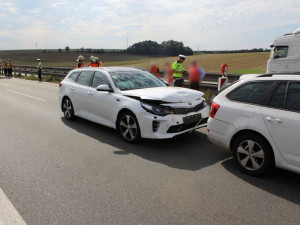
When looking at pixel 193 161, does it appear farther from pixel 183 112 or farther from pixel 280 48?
pixel 280 48

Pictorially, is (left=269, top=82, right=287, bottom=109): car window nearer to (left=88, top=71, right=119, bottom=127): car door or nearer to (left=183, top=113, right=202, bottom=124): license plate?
(left=183, top=113, right=202, bottom=124): license plate

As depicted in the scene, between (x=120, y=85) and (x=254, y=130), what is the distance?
3106mm

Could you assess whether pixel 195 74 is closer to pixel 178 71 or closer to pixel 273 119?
pixel 178 71

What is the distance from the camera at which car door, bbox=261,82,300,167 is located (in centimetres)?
354

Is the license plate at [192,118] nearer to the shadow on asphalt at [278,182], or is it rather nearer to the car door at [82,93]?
the shadow on asphalt at [278,182]

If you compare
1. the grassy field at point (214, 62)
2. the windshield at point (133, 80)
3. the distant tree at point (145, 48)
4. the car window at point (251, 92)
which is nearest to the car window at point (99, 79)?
the windshield at point (133, 80)

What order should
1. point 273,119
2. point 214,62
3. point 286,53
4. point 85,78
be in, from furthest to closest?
point 214,62 < point 286,53 < point 85,78 < point 273,119

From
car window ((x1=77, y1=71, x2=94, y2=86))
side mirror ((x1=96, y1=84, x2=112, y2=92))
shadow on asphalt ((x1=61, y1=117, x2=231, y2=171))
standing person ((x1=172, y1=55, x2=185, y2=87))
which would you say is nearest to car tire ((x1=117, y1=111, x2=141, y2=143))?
shadow on asphalt ((x1=61, y1=117, x2=231, y2=171))

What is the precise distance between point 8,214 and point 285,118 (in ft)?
11.6

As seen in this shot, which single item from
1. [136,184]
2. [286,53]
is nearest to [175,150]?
[136,184]

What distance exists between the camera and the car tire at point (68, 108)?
24.7ft

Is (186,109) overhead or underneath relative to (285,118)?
underneath

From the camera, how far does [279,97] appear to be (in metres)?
3.83

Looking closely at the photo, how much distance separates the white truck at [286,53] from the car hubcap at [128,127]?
973cm
